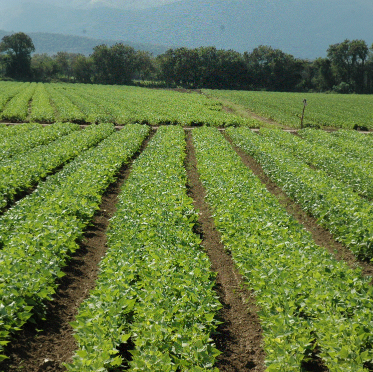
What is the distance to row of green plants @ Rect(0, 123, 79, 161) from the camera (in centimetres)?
1761

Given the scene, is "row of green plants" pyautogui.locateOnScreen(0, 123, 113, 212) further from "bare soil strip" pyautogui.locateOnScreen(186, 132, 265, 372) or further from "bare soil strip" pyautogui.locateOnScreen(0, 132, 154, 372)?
"bare soil strip" pyautogui.locateOnScreen(186, 132, 265, 372)

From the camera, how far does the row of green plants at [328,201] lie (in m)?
9.35

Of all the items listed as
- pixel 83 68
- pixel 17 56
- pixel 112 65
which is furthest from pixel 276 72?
pixel 17 56

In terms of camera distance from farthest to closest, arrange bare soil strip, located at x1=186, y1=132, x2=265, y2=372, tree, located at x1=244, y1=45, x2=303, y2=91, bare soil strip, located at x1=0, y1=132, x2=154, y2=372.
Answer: tree, located at x1=244, y1=45, x2=303, y2=91, bare soil strip, located at x1=186, y1=132, x2=265, y2=372, bare soil strip, located at x1=0, y1=132, x2=154, y2=372

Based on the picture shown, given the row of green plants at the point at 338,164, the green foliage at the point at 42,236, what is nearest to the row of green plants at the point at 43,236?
the green foliage at the point at 42,236

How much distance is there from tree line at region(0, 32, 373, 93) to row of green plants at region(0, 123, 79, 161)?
241 feet

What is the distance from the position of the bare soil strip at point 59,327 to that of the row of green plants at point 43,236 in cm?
23

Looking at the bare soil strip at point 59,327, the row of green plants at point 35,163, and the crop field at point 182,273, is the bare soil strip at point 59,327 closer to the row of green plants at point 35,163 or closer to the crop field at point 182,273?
the crop field at point 182,273

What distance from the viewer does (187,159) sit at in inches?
752

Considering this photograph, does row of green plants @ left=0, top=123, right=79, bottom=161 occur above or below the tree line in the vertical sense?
below

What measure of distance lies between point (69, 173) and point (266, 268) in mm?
9255

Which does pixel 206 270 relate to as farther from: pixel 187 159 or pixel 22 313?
pixel 187 159

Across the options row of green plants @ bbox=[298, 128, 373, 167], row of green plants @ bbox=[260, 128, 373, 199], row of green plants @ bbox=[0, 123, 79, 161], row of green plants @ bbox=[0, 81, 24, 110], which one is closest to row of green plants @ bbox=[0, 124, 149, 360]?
row of green plants @ bbox=[0, 123, 79, 161]

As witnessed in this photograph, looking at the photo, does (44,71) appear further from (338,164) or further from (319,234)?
(319,234)
